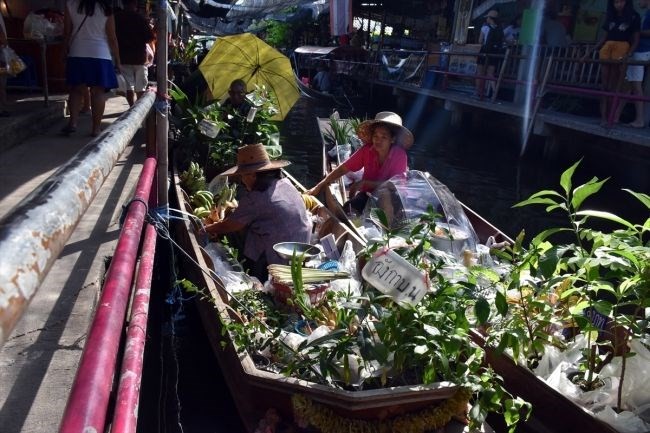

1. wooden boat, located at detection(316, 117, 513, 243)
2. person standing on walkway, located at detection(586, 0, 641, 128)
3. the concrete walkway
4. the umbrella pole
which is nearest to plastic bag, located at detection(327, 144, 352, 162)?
wooden boat, located at detection(316, 117, 513, 243)

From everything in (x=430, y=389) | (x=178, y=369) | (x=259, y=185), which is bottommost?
(x=178, y=369)

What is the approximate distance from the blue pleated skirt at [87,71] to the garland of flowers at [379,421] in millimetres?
3844

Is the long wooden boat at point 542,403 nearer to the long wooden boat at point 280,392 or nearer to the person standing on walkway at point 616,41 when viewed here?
the long wooden boat at point 280,392

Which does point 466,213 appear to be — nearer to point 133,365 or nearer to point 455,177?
point 133,365

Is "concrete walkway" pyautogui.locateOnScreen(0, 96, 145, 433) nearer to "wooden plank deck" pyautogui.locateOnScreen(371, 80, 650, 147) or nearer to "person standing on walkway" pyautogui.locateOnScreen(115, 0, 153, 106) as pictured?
"person standing on walkway" pyautogui.locateOnScreen(115, 0, 153, 106)

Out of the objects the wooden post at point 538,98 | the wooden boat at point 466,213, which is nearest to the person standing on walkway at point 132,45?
the wooden boat at point 466,213

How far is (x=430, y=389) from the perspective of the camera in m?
2.40

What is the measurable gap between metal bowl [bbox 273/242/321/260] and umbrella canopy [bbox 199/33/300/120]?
3190mm

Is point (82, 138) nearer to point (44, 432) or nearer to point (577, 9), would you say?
point (44, 432)

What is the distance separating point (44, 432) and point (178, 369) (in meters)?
2.34

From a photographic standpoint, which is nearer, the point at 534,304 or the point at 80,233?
the point at 534,304

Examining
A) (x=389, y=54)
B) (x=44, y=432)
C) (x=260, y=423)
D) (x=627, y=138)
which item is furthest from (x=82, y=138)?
(x=389, y=54)

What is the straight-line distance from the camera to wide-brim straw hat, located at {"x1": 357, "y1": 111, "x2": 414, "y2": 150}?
5.27 m

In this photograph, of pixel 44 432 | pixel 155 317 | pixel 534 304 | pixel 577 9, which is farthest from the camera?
pixel 577 9
